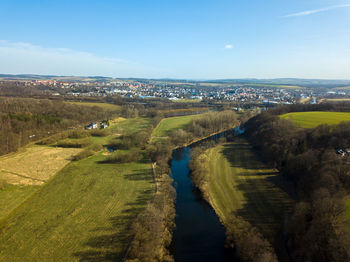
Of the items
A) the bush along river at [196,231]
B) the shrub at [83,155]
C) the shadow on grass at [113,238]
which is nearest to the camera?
the shadow on grass at [113,238]

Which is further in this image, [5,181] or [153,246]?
[5,181]

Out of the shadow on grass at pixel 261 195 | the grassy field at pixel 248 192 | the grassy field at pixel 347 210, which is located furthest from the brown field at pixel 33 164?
the grassy field at pixel 347 210

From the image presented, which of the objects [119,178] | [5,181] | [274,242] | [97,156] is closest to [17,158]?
[5,181]

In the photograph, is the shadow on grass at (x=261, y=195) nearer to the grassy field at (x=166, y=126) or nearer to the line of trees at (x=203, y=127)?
the line of trees at (x=203, y=127)

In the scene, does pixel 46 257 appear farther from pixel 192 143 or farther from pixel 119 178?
pixel 192 143

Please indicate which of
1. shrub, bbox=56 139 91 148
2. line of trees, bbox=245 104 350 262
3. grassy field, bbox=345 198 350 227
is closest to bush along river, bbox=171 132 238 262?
line of trees, bbox=245 104 350 262

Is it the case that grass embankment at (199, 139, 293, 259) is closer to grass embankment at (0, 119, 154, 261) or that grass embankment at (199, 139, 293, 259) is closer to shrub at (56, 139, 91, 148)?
grass embankment at (0, 119, 154, 261)

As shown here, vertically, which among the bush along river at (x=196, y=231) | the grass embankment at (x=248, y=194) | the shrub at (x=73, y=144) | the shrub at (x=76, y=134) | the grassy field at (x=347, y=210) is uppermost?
the grassy field at (x=347, y=210)
